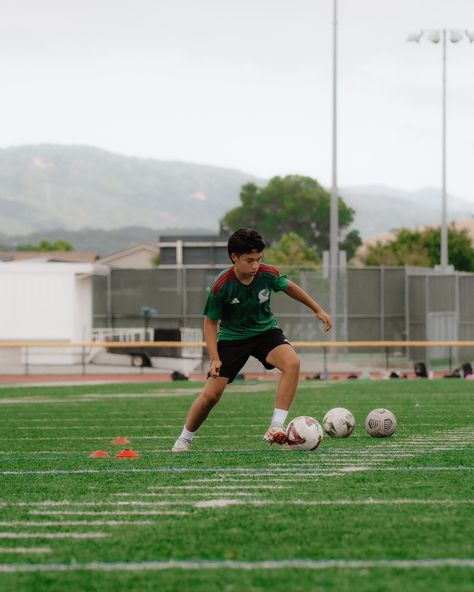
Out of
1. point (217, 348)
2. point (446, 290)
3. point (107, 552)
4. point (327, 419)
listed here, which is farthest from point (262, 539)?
point (446, 290)

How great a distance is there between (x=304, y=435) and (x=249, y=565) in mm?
4930

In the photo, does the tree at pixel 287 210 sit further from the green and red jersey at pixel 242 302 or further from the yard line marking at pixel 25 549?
the yard line marking at pixel 25 549

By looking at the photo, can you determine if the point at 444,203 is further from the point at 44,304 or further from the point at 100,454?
the point at 100,454

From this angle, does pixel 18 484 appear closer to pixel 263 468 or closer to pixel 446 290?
pixel 263 468

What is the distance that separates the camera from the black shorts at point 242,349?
34.0 feet

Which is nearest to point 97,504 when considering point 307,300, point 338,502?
point 338,502

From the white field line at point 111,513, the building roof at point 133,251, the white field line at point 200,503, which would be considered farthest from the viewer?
the building roof at point 133,251

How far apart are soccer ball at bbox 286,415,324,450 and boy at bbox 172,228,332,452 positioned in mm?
83

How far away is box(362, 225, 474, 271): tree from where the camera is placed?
103 metres

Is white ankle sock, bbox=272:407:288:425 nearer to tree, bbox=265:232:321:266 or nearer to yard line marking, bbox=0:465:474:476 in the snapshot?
yard line marking, bbox=0:465:474:476

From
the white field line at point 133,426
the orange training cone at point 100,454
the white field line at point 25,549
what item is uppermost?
the white field line at point 25,549

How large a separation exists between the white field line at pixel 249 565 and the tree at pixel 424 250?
94258 millimetres

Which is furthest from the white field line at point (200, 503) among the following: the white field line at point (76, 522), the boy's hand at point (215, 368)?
the boy's hand at point (215, 368)

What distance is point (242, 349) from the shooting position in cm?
1039
